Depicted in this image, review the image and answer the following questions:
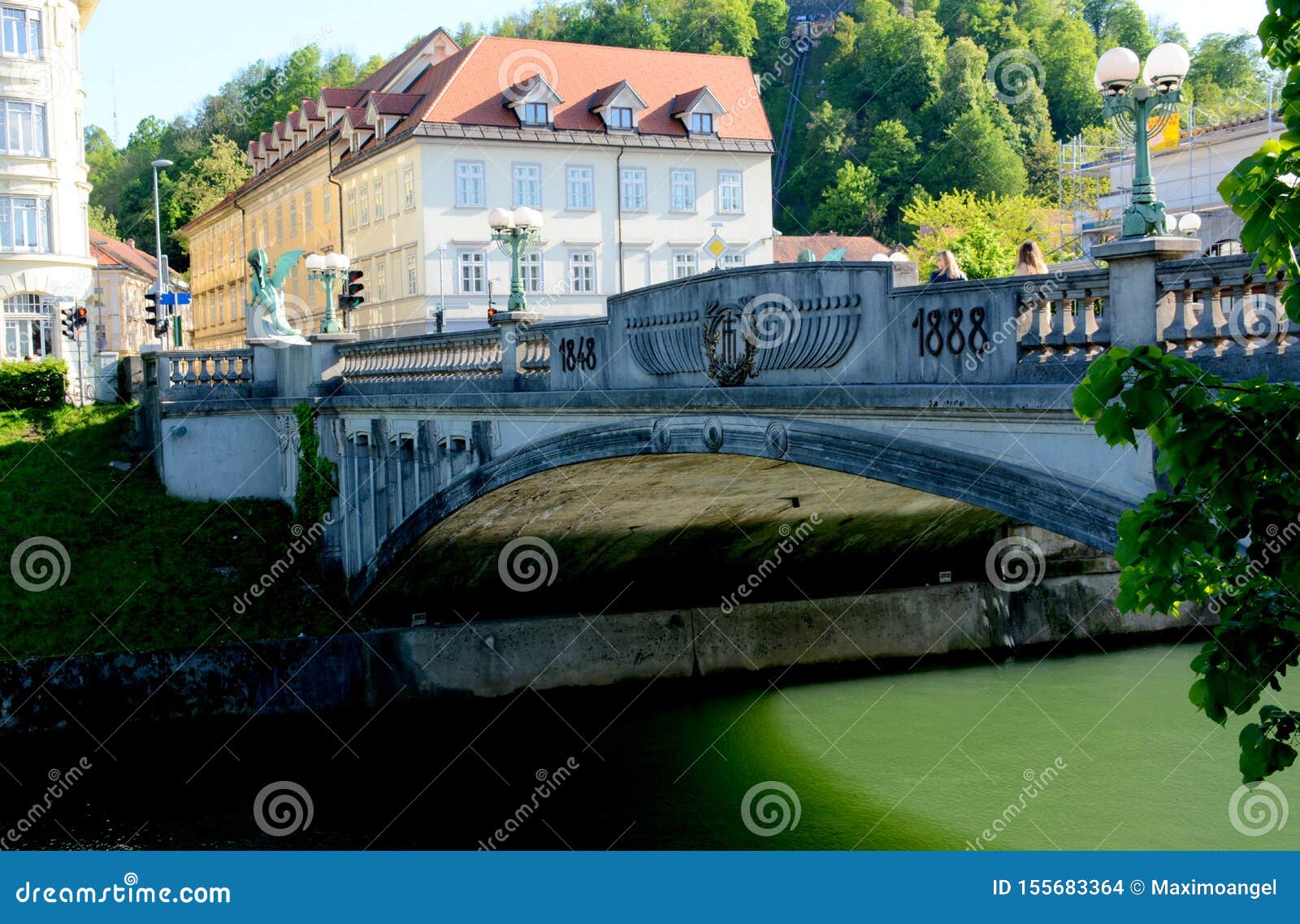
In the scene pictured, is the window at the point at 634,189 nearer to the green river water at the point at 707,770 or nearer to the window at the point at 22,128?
the window at the point at 22,128

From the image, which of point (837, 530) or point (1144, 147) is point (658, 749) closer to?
point (837, 530)

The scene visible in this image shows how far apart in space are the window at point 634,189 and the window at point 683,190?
1.04 m

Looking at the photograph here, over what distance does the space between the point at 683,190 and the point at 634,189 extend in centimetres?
166

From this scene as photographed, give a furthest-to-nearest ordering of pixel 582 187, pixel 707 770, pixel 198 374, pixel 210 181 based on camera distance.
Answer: pixel 210 181 → pixel 582 187 → pixel 198 374 → pixel 707 770

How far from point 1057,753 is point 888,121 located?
56906 mm

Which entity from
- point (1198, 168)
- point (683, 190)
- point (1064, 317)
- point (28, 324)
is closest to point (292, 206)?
point (28, 324)

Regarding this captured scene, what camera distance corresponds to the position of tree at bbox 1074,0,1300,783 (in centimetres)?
521

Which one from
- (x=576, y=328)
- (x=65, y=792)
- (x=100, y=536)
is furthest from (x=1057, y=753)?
(x=100, y=536)

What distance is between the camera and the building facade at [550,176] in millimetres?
43812

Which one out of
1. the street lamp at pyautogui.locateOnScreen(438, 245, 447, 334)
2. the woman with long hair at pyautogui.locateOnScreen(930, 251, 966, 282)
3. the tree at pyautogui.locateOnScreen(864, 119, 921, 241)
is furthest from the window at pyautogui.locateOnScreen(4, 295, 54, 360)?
the tree at pyautogui.locateOnScreen(864, 119, 921, 241)

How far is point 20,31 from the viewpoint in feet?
132

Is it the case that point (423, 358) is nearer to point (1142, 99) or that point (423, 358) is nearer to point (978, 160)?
point (1142, 99)

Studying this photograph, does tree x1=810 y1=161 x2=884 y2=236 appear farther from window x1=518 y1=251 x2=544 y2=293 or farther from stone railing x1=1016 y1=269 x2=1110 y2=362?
stone railing x1=1016 y1=269 x2=1110 y2=362

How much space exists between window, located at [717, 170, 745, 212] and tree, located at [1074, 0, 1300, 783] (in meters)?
42.6
